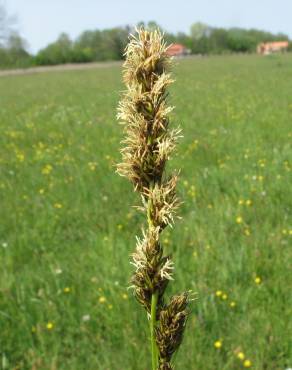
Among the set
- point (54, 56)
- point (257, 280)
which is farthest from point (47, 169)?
point (54, 56)

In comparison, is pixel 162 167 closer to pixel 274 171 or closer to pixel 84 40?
pixel 274 171

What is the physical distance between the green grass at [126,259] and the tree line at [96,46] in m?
65.8

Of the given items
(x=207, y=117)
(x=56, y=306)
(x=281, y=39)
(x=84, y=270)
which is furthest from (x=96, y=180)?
(x=281, y=39)

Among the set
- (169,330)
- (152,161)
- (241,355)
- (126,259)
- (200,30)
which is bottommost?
(241,355)

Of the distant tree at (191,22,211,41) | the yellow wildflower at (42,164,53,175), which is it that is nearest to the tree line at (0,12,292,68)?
the distant tree at (191,22,211,41)

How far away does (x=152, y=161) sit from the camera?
0.75 meters

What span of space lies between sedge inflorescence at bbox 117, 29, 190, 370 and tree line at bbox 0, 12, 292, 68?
7128 cm

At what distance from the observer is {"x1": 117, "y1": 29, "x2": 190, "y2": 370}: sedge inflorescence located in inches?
28.9

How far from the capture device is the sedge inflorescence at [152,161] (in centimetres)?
73

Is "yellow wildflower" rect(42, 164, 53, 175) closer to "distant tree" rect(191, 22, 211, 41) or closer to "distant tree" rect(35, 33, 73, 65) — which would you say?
"distant tree" rect(35, 33, 73, 65)

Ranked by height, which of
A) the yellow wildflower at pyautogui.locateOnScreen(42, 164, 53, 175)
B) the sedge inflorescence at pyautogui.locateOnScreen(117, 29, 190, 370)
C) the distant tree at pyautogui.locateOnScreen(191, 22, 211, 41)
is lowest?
the yellow wildflower at pyautogui.locateOnScreen(42, 164, 53, 175)

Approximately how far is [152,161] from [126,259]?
3096mm

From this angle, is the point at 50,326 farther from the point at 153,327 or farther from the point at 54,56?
the point at 54,56

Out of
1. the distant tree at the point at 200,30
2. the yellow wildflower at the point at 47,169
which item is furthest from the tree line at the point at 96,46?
the yellow wildflower at the point at 47,169
